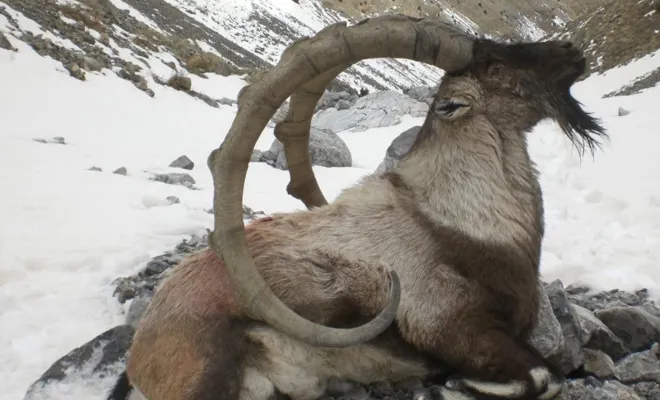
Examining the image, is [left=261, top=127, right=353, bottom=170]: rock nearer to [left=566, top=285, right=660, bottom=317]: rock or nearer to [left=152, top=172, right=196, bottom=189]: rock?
[left=152, top=172, right=196, bottom=189]: rock

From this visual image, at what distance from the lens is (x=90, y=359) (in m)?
4.50

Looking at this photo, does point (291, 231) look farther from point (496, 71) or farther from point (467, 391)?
point (496, 71)

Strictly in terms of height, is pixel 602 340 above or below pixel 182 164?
above

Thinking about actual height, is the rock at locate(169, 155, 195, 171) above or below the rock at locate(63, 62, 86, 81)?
above

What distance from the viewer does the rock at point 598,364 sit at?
405 cm

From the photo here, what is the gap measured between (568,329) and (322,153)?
8.90 m

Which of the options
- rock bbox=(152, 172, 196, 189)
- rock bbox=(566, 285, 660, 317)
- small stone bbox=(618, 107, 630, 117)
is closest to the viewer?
rock bbox=(566, 285, 660, 317)

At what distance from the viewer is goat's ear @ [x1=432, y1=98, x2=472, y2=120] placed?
3980 millimetres

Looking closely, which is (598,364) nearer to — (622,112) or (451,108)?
(451,108)

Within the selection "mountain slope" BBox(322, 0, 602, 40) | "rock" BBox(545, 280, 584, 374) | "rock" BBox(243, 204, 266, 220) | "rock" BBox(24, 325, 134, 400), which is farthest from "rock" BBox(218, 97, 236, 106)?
"mountain slope" BBox(322, 0, 602, 40)

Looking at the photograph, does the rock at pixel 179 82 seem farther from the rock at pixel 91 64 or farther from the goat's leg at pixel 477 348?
the goat's leg at pixel 477 348

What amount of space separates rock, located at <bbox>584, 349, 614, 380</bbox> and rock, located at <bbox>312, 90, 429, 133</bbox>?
43.0ft

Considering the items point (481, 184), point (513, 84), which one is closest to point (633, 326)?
point (481, 184)

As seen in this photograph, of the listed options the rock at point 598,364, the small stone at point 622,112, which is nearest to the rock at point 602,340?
the rock at point 598,364
